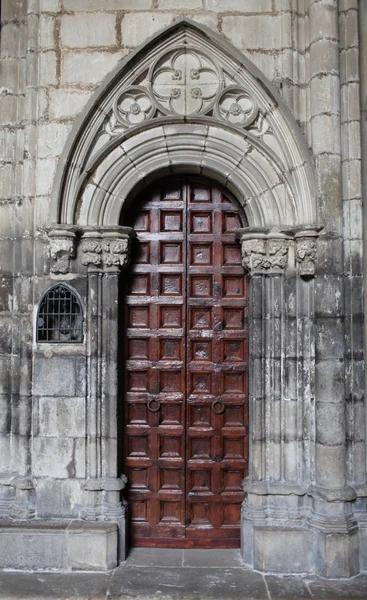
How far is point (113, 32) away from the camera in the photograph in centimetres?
467

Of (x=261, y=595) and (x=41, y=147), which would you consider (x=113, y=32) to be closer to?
(x=41, y=147)

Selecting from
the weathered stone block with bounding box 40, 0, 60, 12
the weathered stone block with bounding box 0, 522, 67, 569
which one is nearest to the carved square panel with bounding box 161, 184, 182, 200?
the weathered stone block with bounding box 40, 0, 60, 12

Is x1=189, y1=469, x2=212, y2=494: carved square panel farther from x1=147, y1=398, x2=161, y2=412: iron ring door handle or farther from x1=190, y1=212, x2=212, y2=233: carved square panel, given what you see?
x1=190, y1=212, x2=212, y2=233: carved square panel

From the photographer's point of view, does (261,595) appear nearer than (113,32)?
Yes

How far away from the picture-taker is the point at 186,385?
4770mm

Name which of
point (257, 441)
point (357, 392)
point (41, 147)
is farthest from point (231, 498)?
point (41, 147)

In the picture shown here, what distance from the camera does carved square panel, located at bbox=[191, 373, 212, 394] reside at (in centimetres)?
479

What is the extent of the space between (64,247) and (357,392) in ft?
8.56

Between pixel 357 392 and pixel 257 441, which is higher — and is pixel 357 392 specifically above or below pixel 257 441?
above

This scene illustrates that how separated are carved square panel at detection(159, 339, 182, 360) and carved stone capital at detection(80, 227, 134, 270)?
78 cm

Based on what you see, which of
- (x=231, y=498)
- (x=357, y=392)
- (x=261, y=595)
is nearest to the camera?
(x=261, y=595)

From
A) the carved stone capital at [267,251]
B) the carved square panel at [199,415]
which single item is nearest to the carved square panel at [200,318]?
the carved stone capital at [267,251]

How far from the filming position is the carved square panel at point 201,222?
4.89m

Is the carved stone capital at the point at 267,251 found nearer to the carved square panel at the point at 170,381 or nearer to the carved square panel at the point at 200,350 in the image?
the carved square panel at the point at 200,350
